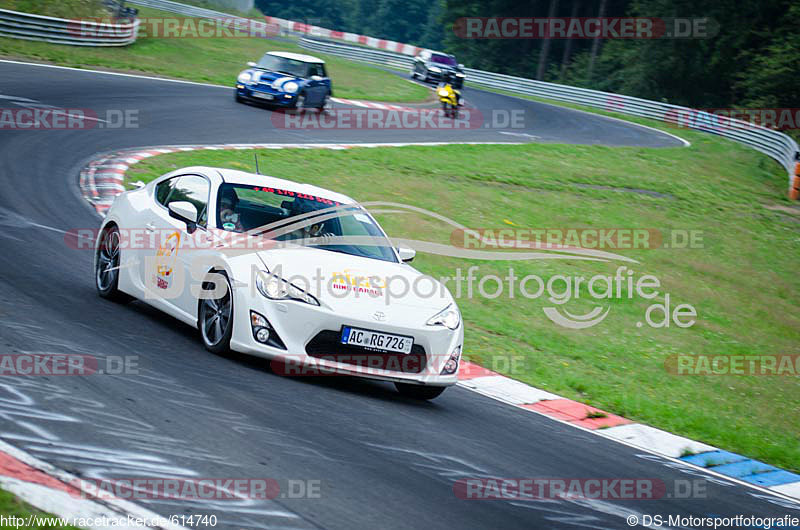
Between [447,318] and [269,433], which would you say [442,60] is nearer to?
[447,318]

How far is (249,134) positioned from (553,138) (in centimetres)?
1242

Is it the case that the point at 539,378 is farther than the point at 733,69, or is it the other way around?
the point at 733,69

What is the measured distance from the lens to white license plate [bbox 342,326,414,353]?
22.6 ft

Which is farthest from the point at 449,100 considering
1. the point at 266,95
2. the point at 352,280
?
the point at 352,280

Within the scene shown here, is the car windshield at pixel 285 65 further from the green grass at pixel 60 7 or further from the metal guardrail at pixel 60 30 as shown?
the green grass at pixel 60 7

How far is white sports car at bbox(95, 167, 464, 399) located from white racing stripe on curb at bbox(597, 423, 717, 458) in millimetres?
1584

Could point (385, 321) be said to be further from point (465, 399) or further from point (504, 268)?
point (504, 268)

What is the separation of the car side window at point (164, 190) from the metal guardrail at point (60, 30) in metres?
23.2

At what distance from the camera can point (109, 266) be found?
8.80 m

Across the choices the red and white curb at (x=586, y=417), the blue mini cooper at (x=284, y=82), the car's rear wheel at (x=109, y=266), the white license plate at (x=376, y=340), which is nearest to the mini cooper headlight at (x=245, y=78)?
the blue mini cooper at (x=284, y=82)

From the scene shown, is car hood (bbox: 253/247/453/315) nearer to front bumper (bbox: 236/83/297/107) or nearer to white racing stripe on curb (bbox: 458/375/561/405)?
white racing stripe on curb (bbox: 458/375/561/405)

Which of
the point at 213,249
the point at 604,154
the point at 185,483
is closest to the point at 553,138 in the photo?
the point at 604,154

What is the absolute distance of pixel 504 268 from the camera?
46.5 feet

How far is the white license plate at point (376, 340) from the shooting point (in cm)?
689
